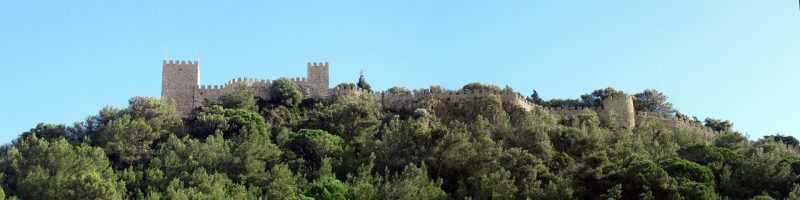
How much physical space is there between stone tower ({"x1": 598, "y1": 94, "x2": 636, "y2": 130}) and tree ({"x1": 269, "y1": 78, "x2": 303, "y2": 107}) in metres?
10.8

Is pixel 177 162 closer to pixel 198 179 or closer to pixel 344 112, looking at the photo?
pixel 198 179

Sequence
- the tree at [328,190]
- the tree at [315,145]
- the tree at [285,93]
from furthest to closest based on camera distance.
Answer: the tree at [285,93], the tree at [315,145], the tree at [328,190]


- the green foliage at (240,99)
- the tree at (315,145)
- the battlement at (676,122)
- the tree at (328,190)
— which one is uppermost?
the green foliage at (240,99)

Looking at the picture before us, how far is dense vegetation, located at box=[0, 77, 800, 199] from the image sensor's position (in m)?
34.4

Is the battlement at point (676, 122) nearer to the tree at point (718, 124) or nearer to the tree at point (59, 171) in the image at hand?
the tree at point (718, 124)

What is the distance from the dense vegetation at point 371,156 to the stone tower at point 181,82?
1.23 m

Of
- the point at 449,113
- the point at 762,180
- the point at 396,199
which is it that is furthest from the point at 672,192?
the point at 449,113

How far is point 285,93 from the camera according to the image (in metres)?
45.3

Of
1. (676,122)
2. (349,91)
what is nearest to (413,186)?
(349,91)

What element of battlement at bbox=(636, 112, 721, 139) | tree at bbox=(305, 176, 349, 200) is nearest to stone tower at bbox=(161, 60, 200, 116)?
tree at bbox=(305, 176, 349, 200)

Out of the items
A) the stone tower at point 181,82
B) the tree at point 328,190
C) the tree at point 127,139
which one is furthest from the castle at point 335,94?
the tree at point 328,190

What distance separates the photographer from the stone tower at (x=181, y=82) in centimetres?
4603

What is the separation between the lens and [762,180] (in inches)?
1387

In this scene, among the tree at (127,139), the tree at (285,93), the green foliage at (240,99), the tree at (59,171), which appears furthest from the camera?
the tree at (285,93)
